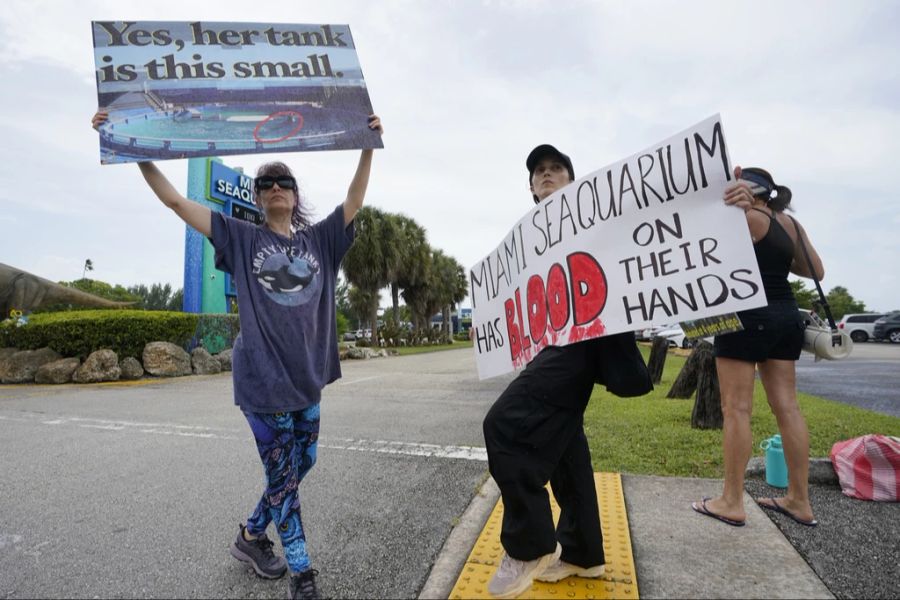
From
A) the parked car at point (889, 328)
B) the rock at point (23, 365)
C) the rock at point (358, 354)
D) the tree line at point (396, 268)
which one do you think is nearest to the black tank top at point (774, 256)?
the rock at point (23, 365)

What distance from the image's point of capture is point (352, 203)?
7.89 ft

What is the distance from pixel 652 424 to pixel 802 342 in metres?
2.81

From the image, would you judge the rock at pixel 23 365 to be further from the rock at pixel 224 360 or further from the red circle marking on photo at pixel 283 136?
the red circle marking on photo at pixel 283 136

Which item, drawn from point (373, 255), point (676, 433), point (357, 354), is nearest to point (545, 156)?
point (676, 433)

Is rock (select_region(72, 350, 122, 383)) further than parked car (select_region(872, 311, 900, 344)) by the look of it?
No

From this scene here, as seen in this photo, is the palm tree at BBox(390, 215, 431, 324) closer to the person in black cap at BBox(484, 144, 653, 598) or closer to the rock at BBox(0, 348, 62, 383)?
the rock at BBox(0, 348, 62, 383)

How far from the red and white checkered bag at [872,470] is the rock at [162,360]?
12757 millimetres

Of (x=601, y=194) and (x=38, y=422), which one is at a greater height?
(x=601, y=194)

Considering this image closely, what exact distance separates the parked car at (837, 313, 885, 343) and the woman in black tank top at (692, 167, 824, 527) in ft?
109

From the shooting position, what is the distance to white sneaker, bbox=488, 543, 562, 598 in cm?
187

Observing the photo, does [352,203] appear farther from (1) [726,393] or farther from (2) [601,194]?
(1) [726,393]

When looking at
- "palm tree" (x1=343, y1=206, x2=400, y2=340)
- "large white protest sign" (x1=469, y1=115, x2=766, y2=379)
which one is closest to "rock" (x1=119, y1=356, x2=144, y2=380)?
"large white protest sign" (x1=469, y1=115, x2=766, y2=379)

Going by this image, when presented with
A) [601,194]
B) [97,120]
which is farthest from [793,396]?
[97,120]

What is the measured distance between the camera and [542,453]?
74.6 inches
